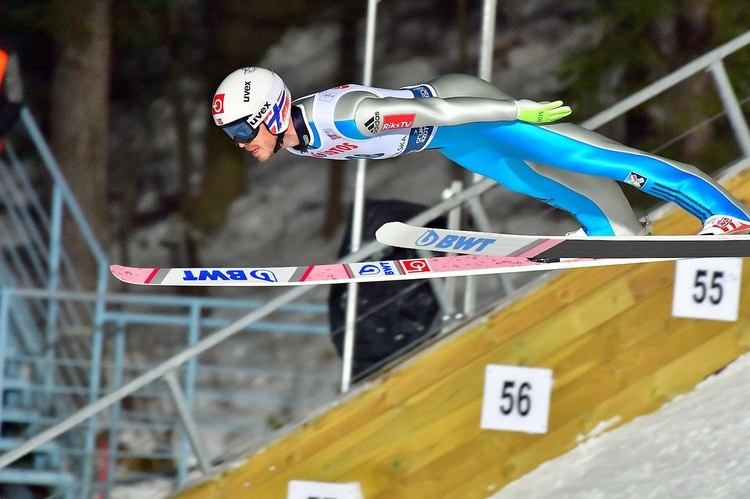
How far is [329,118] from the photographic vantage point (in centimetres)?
428

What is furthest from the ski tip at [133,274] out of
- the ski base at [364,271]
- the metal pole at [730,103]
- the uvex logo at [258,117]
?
the metal pole at [730,103]

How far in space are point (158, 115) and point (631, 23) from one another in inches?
243

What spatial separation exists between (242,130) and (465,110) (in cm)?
78

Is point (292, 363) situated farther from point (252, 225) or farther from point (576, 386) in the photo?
point (576, 386)

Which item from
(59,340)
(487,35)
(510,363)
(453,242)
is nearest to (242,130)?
(453,242)

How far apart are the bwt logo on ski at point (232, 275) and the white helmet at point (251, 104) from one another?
0.89m

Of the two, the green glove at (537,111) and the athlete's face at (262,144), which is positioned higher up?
the green glove at (537,111)

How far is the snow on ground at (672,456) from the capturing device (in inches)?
204

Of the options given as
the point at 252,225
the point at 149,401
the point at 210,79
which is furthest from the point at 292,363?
the point at 210,79

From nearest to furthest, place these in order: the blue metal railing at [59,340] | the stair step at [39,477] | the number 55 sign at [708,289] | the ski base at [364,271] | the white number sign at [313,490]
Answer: the ski base at [364,271]
the white number sign at [313,490]
the number 55 sign at [708,289]
the blue metal railing at [59,340]
the stair step at [39,477]

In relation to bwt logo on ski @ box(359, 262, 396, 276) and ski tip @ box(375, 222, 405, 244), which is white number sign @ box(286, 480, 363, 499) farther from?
ski tip @ box(375, 222, 405, 244)

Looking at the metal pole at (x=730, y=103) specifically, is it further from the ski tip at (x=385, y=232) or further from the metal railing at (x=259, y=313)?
the ski tip at (x=385, y=232)

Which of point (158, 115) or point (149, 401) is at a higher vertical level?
point (158, 115)

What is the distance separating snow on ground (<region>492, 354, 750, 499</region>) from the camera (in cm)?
517
